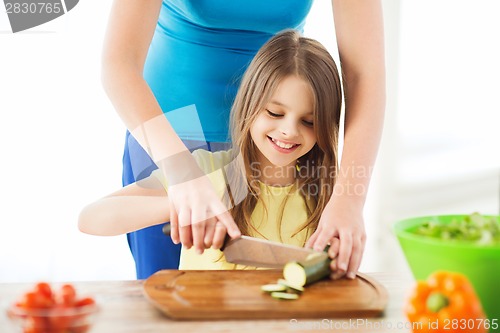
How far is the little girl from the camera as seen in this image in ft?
5.32

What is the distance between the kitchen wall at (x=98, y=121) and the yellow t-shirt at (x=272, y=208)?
1.09 meters

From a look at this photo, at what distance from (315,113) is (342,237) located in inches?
14.7

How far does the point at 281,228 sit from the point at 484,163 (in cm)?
282

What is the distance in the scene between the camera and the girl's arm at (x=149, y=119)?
1.35 meters

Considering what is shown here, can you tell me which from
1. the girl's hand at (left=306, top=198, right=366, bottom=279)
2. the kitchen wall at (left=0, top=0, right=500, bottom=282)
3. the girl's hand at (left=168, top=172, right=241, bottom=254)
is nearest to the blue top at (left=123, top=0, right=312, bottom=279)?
the girl's hand at (left=168, top=172, right=241, bottom=254)

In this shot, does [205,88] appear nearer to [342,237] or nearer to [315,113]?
[315,113]

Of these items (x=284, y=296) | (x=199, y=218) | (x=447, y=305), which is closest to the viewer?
(x=447, y=305)

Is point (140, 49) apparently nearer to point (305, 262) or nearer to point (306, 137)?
point (306, 137)

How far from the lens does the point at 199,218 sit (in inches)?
52.5

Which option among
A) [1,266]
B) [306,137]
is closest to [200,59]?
[306,137]

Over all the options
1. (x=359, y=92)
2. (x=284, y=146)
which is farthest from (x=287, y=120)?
(x=359, y=92)

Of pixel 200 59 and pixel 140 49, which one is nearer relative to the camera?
pixel 140 49

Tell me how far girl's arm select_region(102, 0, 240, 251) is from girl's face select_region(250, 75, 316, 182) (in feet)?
0.97

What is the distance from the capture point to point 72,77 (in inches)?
106
